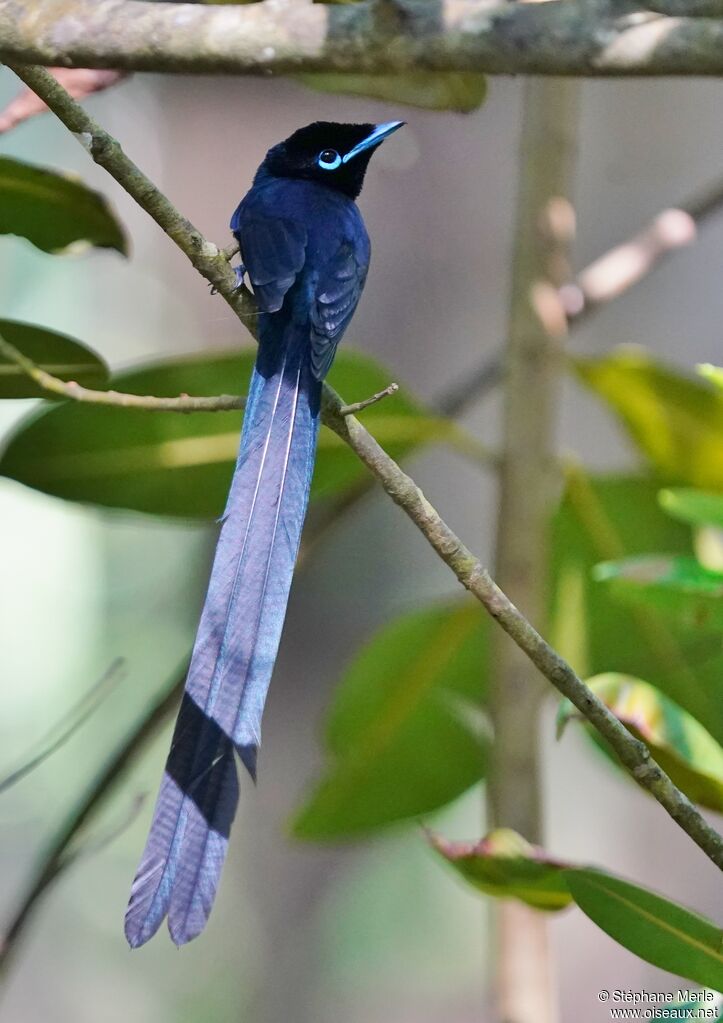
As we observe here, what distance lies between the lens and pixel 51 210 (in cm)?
146

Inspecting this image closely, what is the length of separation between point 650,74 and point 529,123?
82 centimetres

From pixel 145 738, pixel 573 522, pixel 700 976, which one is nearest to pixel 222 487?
pixel 145 738

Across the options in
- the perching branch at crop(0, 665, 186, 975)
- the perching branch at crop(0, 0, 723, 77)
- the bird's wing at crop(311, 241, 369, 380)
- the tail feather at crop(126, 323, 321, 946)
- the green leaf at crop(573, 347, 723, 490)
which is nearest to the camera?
the perching branch at crop(0, 0, 723, 77)

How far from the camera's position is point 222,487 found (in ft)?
5.53

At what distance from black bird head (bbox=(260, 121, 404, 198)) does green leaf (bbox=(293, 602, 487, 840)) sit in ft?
2.06

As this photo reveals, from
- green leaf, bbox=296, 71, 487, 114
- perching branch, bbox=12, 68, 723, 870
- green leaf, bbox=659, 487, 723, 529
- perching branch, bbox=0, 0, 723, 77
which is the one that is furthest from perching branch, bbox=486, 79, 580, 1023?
perching branch, bbox=0, 0, 723, 77

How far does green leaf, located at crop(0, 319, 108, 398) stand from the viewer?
142 cm

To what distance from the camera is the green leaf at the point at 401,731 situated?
179 cm

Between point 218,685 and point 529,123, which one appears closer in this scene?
point 218,685

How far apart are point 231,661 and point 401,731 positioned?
804 millimetres

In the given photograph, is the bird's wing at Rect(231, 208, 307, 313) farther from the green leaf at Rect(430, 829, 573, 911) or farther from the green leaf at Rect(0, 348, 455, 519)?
the green leaf at Rect(430, 829, 573, 911)

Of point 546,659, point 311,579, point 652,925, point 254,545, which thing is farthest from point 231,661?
point 311,579

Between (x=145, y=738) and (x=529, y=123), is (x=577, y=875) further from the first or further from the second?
(x=529, y=123)

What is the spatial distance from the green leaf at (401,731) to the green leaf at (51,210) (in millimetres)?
692
